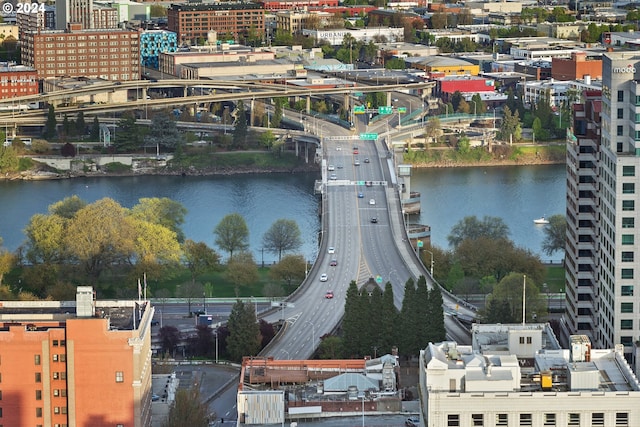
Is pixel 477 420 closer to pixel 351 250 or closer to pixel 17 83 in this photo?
pixel 351 250

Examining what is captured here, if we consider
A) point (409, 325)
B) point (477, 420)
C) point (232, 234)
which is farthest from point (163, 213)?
point (477, 420)

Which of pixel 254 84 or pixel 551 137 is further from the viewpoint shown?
pixel 254 84

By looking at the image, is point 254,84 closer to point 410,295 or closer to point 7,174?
point 7,174

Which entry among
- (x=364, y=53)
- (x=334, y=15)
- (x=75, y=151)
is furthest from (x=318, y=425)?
(x=334, y=15)

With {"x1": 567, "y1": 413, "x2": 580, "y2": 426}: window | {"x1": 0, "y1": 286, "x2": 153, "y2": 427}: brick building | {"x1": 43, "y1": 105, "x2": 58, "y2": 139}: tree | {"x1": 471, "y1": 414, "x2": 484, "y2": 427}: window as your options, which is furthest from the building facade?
{"x1": 567, "y1": 413, "x2": 580, "y2": 426}: window

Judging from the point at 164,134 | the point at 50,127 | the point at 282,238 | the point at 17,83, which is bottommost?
the point at 282,238

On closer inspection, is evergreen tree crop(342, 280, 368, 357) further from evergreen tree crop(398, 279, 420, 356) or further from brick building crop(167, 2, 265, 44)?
brick building crop(167, 2, 265, 44)

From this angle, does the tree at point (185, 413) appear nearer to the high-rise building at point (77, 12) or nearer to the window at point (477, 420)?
the window at point (477, 420)
